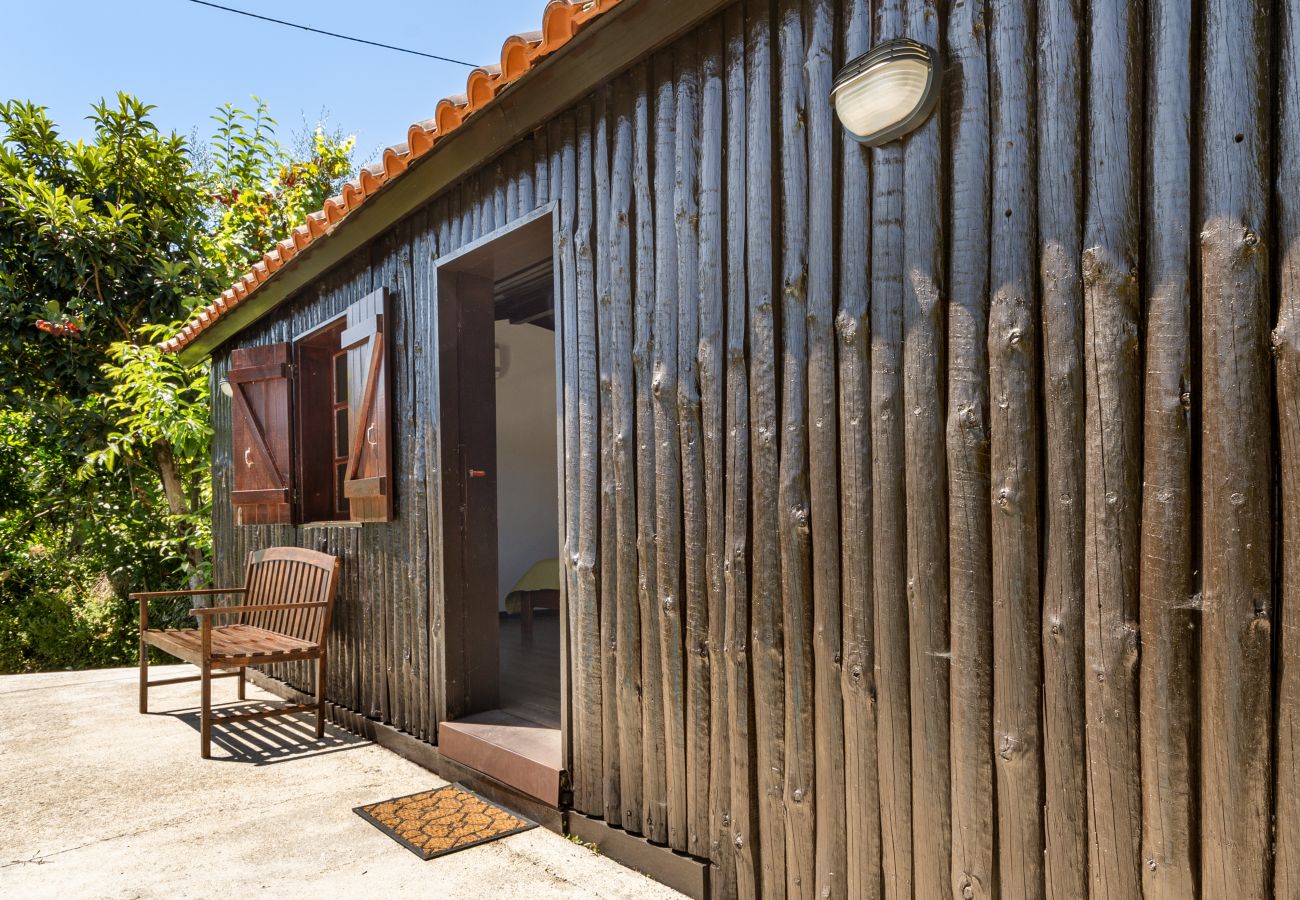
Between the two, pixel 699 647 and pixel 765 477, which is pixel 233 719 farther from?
pixel 765 477

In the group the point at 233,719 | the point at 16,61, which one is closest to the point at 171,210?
the point at 16,61

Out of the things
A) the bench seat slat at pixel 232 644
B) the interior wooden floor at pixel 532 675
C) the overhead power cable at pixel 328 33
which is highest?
the overhead power cable at pixel 328 33

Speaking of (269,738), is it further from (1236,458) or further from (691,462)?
(1236,458)

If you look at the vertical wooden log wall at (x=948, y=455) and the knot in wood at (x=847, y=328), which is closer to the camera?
the vertical wooden log wall at (x=948, y=455)

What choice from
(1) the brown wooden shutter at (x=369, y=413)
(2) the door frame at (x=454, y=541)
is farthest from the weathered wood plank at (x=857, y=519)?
(1) the brown wooden shutter at (x=369, y=413)

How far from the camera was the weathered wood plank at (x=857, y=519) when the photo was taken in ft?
6.40

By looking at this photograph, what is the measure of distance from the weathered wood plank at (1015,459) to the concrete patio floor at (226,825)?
1.17 m

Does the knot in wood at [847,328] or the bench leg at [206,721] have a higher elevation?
the knot in wood at [847,328]

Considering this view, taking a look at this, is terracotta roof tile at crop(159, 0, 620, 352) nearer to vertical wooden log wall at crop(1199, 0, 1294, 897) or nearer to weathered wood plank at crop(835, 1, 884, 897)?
weathered wood plank at crop(835, 1, 884, 897)

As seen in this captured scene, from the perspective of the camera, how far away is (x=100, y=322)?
32.0 ft

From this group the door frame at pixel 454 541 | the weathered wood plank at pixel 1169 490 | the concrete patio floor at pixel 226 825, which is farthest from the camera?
the door frame at pixel 454 541

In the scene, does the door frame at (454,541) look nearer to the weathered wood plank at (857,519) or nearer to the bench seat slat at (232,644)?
the bench seat slat at (232,644)

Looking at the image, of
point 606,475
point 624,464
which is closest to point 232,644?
point 606,475

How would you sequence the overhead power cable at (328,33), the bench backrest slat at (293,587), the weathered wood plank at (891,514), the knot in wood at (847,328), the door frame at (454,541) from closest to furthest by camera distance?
the weathered wood plank at (891,514) → the knot in wood at (847,328) → the door frame at (454,541) → the bench backrest slat at (293,587) → the overhead power cable at (328,33)
